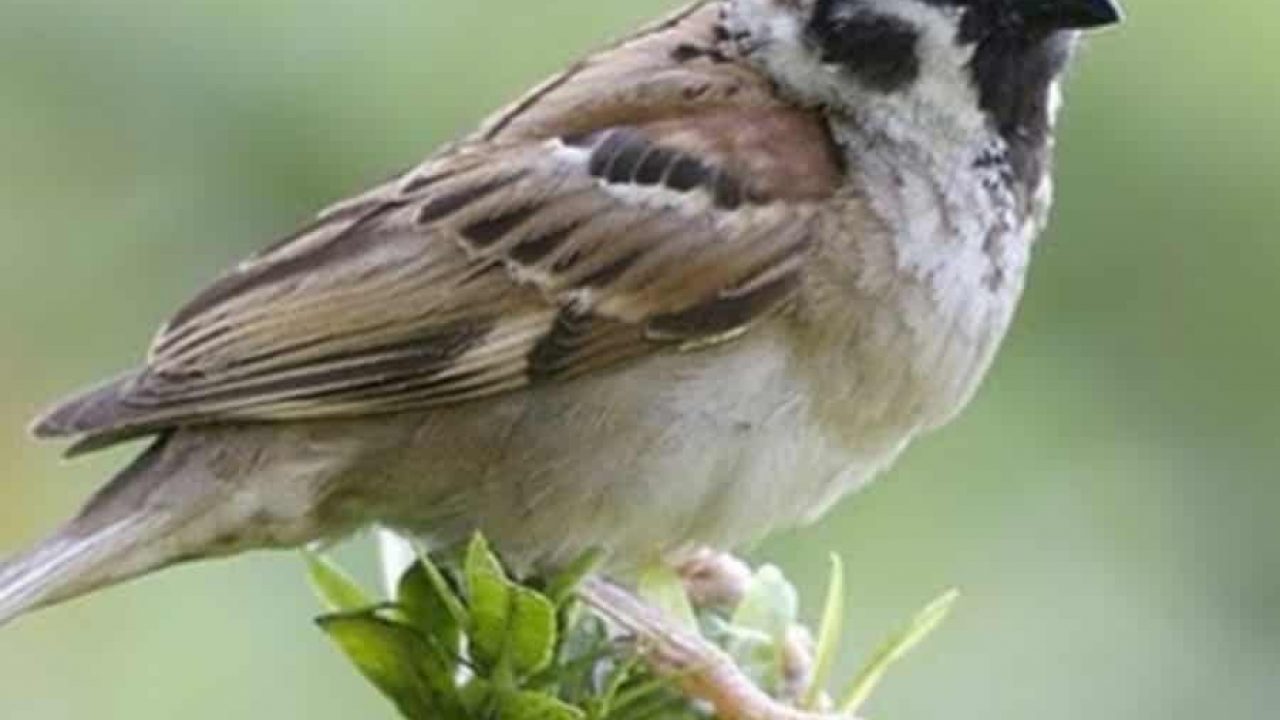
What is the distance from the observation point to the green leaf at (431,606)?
2.33 metres

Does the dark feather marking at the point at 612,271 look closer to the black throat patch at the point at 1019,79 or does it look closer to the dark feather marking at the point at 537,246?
the dark feather marking at the point at 537,246

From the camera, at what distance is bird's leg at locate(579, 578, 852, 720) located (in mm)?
2404

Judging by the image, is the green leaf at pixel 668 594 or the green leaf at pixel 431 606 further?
the green leaf at pixel 668 594

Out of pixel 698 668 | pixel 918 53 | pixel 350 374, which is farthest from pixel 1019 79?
pixel 698 668

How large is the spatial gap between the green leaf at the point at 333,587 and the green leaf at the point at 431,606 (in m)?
0.02

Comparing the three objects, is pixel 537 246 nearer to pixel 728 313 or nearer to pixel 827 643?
pixel 728 313

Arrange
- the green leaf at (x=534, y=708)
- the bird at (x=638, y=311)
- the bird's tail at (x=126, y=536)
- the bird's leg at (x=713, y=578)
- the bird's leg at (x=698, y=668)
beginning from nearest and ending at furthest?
the green leaf at (x=534, y=708)
the bird's leg at (x=698, y=668)
the bird's leg at (x=713, y=578)
the bird's tail at (x=126, y=536)
the bird at (x=638, y=311)

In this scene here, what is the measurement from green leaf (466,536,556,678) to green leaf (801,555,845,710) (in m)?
0.23

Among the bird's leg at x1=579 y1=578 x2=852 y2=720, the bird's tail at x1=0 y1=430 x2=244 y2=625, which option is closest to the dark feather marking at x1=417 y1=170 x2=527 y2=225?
the bird's tail at x1=0 y1=430 x2=244 y2=625

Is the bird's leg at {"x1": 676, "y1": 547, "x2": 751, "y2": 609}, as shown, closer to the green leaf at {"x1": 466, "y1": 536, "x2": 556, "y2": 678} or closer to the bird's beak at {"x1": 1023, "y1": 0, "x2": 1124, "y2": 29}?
the green leaf at {"x1": 466, "y1": 536, "x2": 556, "y2": 678}

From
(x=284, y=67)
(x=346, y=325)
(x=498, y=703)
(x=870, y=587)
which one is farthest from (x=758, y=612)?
(x=284, y=67)

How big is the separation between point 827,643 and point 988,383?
1.22 meters

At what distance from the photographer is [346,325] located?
3.07 metres

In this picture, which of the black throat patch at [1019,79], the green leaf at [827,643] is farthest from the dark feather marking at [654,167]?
the green leaf at [827,643]
